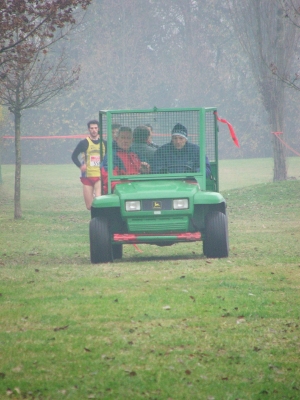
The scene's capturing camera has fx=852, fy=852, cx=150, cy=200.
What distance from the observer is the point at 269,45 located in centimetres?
2636

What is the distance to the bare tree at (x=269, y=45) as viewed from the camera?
86.2ft

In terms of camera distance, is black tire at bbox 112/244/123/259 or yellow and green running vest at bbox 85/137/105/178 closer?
black tire at bbox 112/244/123/259

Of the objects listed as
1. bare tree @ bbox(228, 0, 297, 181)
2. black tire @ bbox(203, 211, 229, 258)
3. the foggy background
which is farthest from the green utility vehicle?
the foggy background

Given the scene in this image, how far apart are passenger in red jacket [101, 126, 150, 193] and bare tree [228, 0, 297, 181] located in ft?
49.0

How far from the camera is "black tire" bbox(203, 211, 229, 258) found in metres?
10.6

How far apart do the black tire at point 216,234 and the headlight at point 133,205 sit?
936 mm

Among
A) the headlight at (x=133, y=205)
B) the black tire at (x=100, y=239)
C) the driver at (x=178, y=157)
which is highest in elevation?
the driver at (x=178, y=157)

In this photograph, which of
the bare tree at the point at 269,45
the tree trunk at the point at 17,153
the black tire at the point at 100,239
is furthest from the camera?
the bare tree at the point at 269,45

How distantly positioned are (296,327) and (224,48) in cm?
5523

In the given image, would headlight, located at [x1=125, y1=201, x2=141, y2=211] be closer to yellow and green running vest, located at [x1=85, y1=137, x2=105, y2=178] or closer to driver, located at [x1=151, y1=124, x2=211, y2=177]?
driver, located at [x1=151, y1=124, x2=211, y2=177]

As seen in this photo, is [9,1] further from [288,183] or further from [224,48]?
[224,48]

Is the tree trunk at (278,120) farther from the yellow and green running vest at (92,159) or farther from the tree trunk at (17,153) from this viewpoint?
the yellow and green running vest at (92,159)

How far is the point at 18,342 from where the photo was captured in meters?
6.24

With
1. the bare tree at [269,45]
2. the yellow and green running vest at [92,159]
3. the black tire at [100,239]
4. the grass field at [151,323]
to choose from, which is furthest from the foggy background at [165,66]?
the black tire at [100,239]
